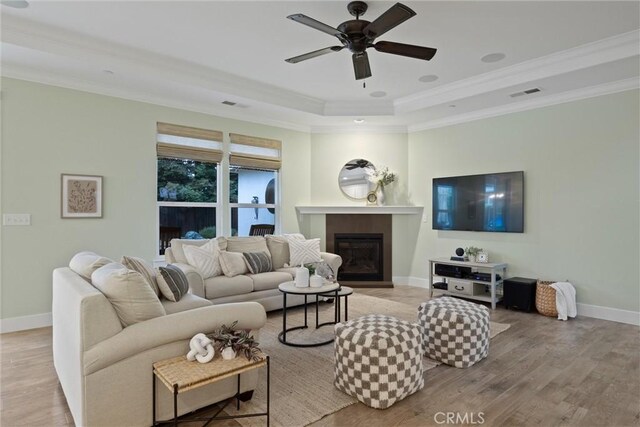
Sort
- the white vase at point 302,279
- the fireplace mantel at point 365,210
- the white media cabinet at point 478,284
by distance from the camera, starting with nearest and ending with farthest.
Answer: the white vase at point 302,279, the white media cabinet at point 478,284, the fireplace mantel at point 365,210

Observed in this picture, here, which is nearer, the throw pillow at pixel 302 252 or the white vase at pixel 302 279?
the white vase at pixel 302 279

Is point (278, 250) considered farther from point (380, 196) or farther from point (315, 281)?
point (380, 196)

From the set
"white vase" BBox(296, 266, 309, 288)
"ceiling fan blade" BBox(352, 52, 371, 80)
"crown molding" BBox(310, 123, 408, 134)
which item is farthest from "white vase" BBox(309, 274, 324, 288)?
"crown molding" BBox(310, 123, 408, 134)

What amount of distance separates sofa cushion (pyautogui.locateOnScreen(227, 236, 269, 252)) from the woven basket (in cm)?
345

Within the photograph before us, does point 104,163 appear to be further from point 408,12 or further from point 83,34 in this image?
point 408,12

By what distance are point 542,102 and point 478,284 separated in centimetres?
257

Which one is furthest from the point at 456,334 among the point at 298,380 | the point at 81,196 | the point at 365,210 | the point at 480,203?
the point at 81,196

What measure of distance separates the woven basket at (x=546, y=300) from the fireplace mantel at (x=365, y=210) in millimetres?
2222

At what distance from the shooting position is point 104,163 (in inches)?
179

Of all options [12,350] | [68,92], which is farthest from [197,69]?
[12,350]

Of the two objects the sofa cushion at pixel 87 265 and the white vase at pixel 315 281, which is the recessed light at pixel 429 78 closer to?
the white vase at pixel 315 281

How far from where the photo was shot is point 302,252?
520 cm

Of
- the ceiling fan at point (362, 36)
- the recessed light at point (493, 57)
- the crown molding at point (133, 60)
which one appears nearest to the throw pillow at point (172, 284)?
the ceiling fan at point (362, 36)

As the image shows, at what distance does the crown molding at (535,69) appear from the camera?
3635mm
